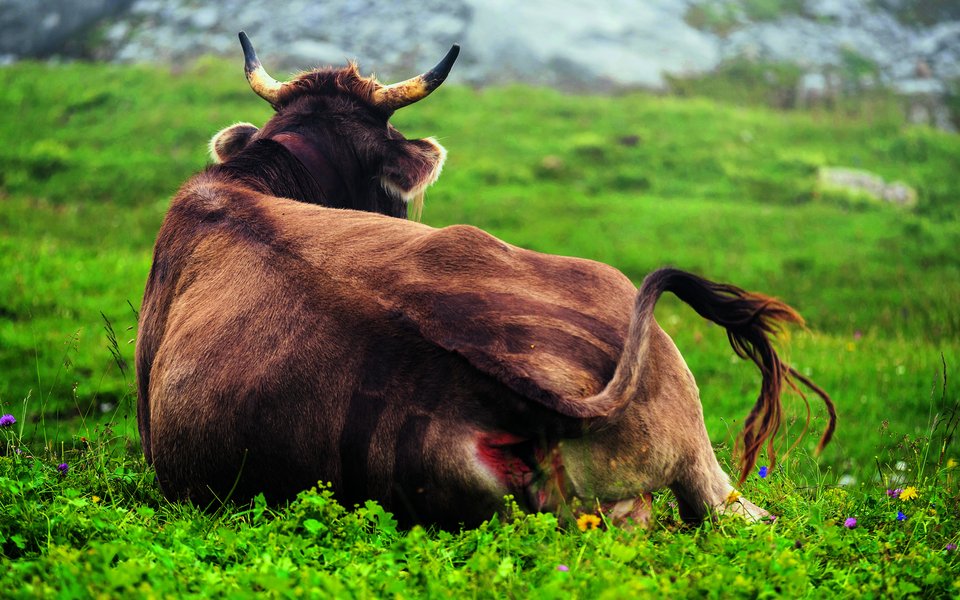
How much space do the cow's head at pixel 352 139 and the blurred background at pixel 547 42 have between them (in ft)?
40.8

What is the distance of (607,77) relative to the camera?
19.6 meters

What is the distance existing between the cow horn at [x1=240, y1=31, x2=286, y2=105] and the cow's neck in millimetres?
491

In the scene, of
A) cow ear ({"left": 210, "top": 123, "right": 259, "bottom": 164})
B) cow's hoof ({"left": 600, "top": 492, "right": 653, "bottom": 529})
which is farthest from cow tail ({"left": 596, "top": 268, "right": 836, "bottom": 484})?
cow ear ({"left": 210, "top": 123, "right": 259, "bottom": 164})

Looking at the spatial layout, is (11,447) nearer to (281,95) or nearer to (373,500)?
(373,500)

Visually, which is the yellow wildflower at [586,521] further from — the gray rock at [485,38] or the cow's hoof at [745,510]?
the gray rock at [485,38]

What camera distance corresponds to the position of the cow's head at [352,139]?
20.9ft

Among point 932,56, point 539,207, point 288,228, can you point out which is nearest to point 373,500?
point 288,228

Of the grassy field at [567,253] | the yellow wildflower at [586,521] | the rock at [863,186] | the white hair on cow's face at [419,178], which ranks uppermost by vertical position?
the white hair on cow's face at [419,178]

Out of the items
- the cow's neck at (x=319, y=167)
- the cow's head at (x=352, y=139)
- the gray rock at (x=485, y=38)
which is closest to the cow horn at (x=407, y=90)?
the cow's head at (x=352, y=139)

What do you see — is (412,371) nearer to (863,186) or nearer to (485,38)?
(863,186)

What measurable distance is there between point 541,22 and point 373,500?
18.0 meters

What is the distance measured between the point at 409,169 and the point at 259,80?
1.36 metres

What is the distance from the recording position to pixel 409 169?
636cm

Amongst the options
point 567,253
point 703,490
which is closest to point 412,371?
point 703,490
